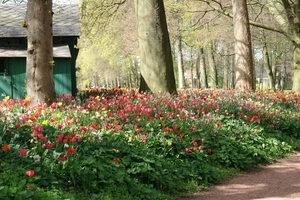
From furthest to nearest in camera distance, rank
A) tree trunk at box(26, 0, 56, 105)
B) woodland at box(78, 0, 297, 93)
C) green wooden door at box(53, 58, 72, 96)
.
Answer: woodland at box(78, 0, 297, 93) < green wooden door at box(53, 58, 72, 96) < tree trunk at box(26, 0, 56, 105)

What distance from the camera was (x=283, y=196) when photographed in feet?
19.8

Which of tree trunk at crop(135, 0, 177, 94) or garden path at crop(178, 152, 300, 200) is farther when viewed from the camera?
tree trunk at crop(135, 0, 177, 94)


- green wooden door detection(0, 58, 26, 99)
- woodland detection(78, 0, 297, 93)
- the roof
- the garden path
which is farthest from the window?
the garden path

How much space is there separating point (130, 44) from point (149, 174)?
26740 mm

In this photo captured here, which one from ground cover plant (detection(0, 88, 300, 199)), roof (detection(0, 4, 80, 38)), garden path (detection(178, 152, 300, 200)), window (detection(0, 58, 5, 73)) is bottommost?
garden path (detection(178, 152, 300, 200))

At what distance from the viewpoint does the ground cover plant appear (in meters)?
4.98

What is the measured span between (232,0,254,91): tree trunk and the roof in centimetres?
653

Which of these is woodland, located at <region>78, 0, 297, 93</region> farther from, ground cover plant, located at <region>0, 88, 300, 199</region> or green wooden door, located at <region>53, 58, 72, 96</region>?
ground cover plant, located at <region>0, 88, 300, 199</region>

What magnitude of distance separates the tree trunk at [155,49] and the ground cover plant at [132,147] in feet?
5.39

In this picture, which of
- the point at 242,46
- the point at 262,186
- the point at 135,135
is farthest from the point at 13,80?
the point at 262,186

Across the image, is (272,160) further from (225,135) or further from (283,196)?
(283,196)

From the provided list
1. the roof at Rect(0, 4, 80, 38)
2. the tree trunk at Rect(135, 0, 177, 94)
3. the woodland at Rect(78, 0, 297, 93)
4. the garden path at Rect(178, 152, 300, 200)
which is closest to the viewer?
the garden path at Rect(178, 152, 300, 200)

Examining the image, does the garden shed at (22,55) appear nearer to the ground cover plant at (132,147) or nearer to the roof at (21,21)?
the roof at (21,21)

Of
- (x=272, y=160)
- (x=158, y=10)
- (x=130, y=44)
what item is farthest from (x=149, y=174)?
(x=130, y=44)
